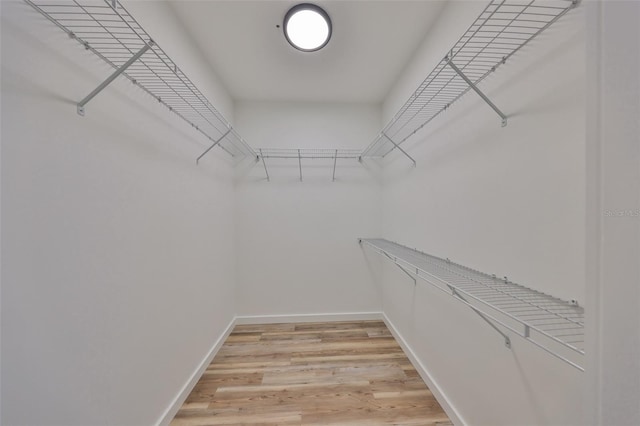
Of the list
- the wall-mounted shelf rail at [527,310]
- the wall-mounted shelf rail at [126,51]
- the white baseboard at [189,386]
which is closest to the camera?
the wall-mounted shelf rail at [527,310]

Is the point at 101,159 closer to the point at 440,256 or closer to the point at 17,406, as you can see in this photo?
the point at 17,406

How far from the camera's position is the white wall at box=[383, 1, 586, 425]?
2.17 ft

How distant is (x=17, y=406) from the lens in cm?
60

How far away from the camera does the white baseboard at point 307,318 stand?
231 centimetres

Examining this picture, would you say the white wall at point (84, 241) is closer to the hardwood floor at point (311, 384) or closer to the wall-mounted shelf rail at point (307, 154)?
the hardwood floor at point (311, 384)

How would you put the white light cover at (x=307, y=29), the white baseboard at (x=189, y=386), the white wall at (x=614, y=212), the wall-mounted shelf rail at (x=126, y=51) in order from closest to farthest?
the white wall at (x=614, y=212) < the wall-mounted shelf rail at (x=126, y=51) < the white baseboard at (x=189, y=386) < the white light cover at (x=307, y=29)

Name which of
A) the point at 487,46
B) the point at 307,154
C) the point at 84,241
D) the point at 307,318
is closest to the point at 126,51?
the point at 84,241

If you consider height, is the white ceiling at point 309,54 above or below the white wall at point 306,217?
above

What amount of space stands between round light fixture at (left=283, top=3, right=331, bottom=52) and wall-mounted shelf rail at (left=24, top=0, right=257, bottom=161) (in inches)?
27.9

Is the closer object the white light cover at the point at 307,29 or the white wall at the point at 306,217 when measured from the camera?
the white light cover at the point at 307,29

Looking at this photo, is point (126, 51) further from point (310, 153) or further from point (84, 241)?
point (310, 153)

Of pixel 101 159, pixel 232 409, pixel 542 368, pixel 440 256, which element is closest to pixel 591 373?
pixel 542 368

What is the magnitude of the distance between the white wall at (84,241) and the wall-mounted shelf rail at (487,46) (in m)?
1.29

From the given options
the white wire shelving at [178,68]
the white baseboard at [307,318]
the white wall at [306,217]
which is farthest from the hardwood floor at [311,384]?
the white wire shelving at [178,68]
